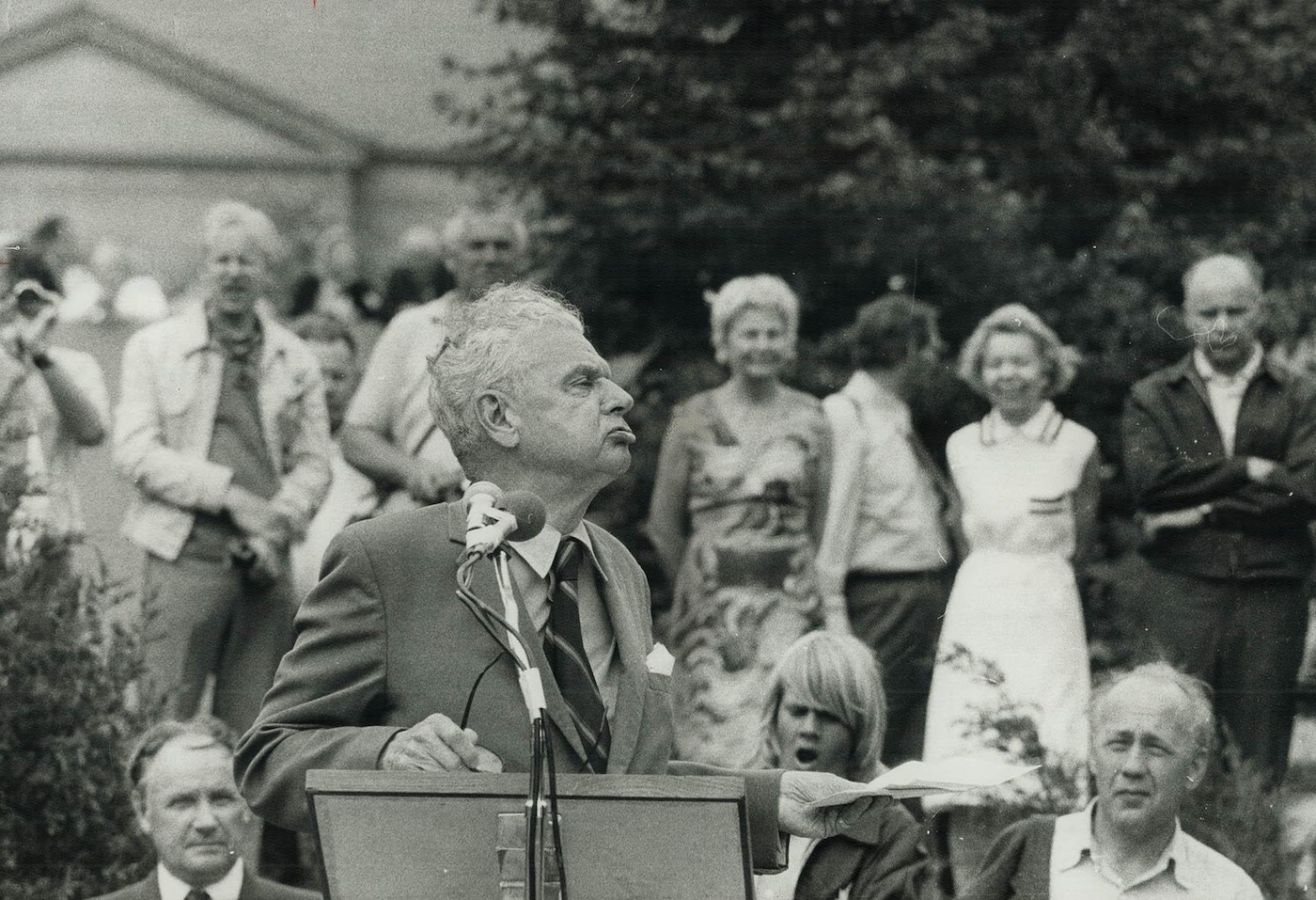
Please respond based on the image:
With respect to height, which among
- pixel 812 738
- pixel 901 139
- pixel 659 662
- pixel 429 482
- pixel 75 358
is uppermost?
pixel 901 139

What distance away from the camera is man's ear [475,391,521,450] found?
10.2 ft

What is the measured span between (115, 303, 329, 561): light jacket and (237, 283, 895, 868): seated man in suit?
2.66 m

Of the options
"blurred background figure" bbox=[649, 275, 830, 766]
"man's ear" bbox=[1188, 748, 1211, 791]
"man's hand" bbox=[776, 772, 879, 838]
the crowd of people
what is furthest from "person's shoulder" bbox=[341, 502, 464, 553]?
"blurred background figure" bbox=[649, 275, 830, 766]

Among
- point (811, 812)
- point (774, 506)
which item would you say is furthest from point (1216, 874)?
point (811, 812)

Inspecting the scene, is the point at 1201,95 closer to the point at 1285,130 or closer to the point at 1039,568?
the point at 1285,130

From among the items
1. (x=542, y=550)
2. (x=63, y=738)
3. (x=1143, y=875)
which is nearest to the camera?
(x=542, y=550)

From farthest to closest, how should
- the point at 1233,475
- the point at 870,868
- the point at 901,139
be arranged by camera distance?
the point at 901,139 < the point at 1233,475 < the point at 870,868

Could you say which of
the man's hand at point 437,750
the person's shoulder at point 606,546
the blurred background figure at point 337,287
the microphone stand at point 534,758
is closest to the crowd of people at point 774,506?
the blurred background figure at point 337,287

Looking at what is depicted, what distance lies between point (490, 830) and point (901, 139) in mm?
4211

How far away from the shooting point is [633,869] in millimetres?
2693

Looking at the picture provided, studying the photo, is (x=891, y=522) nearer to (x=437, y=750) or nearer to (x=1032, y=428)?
(x=1032, y=428)

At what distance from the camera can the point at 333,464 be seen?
620cm

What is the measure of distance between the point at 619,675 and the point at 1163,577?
304cm

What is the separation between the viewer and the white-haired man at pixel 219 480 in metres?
5.73
